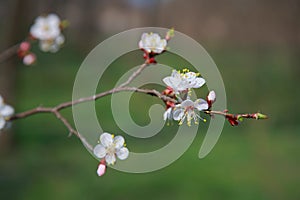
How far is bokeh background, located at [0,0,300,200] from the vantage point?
11.3 feet

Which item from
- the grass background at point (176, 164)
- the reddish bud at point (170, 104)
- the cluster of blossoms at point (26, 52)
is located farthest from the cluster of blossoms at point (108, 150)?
the grass background at point (176, 164)

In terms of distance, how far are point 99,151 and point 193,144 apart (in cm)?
357

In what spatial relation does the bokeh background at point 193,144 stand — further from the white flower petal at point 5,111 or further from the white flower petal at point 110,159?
the white flower petal at point 110,159

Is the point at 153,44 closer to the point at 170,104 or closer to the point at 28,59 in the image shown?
the point at 170,104

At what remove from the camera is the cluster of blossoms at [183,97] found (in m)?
0.89

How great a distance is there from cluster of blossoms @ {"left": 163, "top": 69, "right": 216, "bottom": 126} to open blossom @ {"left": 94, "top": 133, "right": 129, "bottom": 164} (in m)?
0.13

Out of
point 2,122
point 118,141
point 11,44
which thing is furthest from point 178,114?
point 11,44

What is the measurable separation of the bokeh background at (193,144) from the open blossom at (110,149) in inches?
92.4

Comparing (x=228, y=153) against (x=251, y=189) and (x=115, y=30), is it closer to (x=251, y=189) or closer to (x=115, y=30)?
(x=251, y=189)

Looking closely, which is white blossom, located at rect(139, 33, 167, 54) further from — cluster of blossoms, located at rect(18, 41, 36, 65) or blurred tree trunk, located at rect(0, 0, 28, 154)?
blurred tree trunk, located at rect(0, 0, 28, 154)

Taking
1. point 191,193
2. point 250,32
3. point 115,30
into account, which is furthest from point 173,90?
point 115,30

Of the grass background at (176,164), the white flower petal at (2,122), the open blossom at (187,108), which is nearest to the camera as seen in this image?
the open blossom at (187,108)

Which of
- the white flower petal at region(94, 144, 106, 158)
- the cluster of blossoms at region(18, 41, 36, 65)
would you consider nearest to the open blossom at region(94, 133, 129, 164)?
the white flower petal at region(94, 144, 106, 158)

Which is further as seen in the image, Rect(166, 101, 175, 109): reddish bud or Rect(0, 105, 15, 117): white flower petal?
Rect(0, 105, 15, 117): white flower petal
